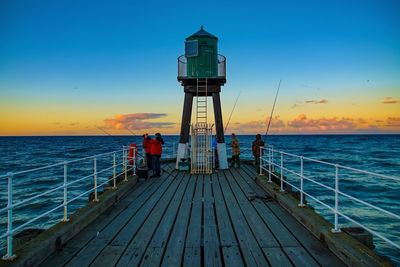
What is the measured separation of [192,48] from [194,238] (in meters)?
10.2

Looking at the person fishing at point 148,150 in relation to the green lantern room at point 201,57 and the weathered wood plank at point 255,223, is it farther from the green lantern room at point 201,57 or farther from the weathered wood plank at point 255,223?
the weathered wood plank at point 255,223

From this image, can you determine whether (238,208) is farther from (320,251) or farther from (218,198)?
(320,251)

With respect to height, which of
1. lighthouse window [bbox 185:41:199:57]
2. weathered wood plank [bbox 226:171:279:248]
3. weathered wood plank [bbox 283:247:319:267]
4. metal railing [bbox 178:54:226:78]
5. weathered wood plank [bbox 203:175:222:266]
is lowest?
weathered wood plank [bbox 203:175:222:266]

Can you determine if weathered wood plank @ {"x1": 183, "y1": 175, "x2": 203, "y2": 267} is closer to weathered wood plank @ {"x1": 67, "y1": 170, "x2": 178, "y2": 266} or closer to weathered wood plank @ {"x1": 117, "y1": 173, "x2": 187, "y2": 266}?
weathered wood plank @ {"x1": 117, "y1": 173, "x2": 187, "y2": 266}

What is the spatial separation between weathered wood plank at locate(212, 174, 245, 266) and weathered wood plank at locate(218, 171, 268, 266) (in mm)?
83

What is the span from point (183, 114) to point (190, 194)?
6498 mm

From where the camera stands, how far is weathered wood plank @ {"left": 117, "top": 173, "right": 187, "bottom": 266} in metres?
4.33

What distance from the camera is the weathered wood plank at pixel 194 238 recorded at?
4349mm

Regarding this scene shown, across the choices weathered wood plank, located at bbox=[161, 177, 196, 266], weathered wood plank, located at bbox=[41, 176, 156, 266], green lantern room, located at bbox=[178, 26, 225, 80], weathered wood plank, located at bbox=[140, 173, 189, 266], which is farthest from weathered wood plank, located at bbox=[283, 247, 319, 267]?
green lantern room, located at bbox=[178, 26, 225, 80]

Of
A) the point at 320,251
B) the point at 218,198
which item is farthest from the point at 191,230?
the point at 218,198

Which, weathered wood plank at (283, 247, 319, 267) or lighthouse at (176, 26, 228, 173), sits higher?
lighthouse at (176, 26, 228, 173)

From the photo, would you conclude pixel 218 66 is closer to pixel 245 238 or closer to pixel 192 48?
pixel 192 48

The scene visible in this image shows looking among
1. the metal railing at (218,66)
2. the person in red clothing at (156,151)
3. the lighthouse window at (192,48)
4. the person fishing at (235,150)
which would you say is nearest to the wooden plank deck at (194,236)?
the person in red clothing at (156,151)

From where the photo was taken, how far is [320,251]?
4.57 metres
